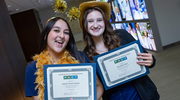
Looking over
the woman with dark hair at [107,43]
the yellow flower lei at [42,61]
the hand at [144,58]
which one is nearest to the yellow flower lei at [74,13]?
the woman with dark hair at [107,43]

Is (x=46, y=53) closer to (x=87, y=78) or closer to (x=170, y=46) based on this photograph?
(x=87, y=78)

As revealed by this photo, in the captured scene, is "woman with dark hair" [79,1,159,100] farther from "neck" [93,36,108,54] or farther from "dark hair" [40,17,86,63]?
"dark hair" [40,17,86,63]

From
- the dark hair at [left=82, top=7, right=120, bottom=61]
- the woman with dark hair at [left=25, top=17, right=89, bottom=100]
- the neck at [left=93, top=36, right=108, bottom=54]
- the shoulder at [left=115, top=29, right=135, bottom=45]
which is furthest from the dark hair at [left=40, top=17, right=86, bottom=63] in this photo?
the shoulder at [left=115, top=29, right=135, bottom=45]

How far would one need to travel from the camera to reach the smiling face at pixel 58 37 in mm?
1417

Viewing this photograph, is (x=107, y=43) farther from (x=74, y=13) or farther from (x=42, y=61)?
(x=42, y=61)

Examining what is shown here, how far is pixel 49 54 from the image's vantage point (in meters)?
1.54

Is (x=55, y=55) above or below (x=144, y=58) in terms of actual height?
above

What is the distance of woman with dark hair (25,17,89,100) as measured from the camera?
1395 mm

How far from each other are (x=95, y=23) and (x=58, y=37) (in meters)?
0.44

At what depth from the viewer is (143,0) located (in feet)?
18.2

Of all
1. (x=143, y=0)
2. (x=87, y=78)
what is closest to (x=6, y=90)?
(x=87, y=78)

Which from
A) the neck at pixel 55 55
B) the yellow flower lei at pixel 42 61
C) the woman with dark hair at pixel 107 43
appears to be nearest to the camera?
the yellow flower lei at pixel 42 61

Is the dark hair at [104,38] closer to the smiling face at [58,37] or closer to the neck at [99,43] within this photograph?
the neck at [99,43]

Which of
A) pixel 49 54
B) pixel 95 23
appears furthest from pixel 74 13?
pixel 49 54
